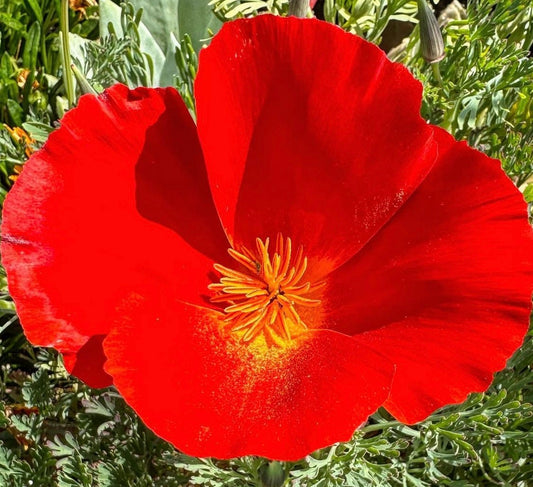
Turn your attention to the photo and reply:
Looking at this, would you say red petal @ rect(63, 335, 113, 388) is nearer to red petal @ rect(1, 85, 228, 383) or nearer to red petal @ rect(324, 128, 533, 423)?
red petal @ rect(1, 85, 228, 383)

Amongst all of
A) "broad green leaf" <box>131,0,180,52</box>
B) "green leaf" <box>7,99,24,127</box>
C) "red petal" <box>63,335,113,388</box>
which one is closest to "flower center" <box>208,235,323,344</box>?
"red petal" <box>63,335,113,388</box>

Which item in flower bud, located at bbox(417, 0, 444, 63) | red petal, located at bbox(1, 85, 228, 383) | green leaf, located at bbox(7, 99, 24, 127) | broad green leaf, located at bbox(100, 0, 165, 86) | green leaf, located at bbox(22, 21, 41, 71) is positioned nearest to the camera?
red petal, located at bbox(1, 85, 228, 383)

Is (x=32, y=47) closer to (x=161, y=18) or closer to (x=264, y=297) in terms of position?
(x=161, y=18)

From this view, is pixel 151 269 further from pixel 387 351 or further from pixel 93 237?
pixel 387 351

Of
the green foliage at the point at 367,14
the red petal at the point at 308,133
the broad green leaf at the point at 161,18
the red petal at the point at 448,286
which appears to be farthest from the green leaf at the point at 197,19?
the red petal at the point at 448,286

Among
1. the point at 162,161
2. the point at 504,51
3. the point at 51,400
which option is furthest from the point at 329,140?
the point at 51,400

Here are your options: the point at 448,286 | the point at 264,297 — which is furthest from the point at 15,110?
the point at 448,286
